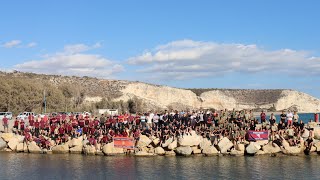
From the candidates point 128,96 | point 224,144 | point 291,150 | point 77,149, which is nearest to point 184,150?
point 224,144

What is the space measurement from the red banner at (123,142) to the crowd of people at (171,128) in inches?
12.8

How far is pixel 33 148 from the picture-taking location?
34406 mm

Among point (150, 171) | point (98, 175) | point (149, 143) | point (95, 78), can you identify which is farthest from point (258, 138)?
point (95, 78)

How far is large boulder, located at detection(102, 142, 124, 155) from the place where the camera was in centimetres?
3186

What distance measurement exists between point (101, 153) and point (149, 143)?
12.0 ft

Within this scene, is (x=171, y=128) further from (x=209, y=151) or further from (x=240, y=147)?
(x=240, y=147)

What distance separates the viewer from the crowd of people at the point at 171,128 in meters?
32.9

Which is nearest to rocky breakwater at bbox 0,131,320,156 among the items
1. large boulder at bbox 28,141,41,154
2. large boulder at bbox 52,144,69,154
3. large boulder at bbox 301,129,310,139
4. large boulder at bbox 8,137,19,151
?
large boulder at bbox 301,129,310,139

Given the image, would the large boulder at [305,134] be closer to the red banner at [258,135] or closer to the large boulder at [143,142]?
the red banner at [258,135]

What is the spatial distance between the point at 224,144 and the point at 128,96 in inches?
3206

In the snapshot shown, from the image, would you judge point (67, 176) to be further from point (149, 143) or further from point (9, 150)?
point (9, 150)

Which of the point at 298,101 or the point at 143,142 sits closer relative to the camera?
the point at 143,142

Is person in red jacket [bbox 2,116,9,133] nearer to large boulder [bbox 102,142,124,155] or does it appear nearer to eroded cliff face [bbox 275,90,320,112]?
large boulder [bbox 102,142,124,155]

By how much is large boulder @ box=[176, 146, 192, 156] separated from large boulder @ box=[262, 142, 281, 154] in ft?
18.0
